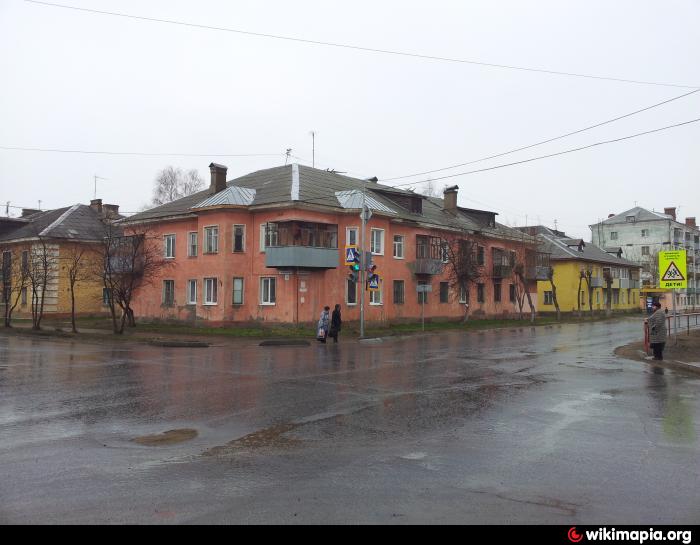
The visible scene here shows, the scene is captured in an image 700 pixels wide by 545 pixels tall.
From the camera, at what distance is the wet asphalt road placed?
5266 millimetres

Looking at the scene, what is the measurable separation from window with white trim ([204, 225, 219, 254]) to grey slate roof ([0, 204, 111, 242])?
10873 millimetres

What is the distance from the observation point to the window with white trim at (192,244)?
3623 cm

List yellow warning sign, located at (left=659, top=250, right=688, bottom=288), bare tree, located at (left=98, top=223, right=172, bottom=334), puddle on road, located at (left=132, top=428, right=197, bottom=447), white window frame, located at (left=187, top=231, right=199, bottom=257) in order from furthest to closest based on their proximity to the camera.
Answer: white window frame, located at (left=187, top=231, right=199, bottom=257) < bare tree, located at (left=98, top=223, right=172, bottom=334) < yellow warning sign, located at (left=659, top=250, right=688, bottom=288) < puddle on road, located at (left=132, top=428, right=197, bottom=447)

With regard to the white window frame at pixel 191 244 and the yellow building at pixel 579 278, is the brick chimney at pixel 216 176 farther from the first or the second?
the yellow building at pixel 579 278

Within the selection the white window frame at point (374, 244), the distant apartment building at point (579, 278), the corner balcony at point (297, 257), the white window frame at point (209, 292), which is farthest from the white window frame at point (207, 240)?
the distant apartment building at point (579, 278)

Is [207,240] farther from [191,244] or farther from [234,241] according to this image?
[191,244]

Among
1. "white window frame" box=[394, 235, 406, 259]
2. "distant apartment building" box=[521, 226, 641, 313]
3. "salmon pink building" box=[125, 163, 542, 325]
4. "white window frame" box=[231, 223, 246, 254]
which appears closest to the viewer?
"salmon pink building" box=[125, 163, 542, 325]

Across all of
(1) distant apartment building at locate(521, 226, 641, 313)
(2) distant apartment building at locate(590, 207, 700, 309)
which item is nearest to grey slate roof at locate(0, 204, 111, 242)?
(1) distant apartment building at locate(521, 226, 641, 313)

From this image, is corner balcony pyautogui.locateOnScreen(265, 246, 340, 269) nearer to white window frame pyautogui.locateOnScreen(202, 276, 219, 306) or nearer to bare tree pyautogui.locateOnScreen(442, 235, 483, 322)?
white window frame pyautogui.locateOnScreen(202, 276, 219, 306)

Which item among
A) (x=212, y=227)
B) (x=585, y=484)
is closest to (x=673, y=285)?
(x=585, y=484)

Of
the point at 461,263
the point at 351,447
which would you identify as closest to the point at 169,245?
the point at 461,263
